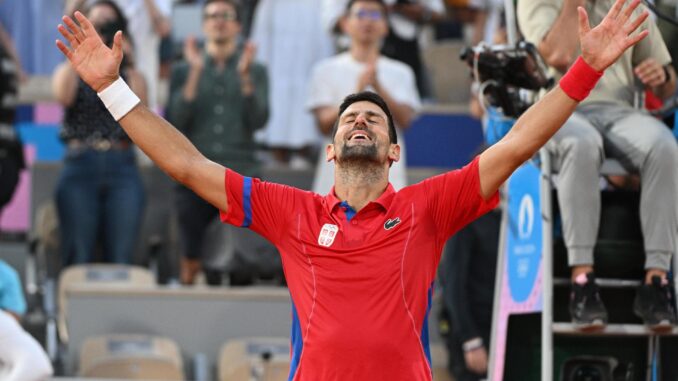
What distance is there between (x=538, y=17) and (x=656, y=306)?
150cm

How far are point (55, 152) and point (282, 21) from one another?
2248 millimetres

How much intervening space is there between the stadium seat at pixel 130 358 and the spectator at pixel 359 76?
1.60m

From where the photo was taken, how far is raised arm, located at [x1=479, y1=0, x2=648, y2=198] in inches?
209

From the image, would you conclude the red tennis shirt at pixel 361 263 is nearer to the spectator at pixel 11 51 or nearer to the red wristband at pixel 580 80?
the red wristband at pixel 580 80

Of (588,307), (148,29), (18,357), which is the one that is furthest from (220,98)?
(588,307)

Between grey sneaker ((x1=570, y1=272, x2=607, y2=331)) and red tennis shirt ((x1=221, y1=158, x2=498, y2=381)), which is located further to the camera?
grey sneaker ((x1=570, y1=272, x2=607, y2=331))

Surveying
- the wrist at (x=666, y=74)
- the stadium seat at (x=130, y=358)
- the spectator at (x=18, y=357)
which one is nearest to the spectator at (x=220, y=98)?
the stadium seat at (x=130, y=358)

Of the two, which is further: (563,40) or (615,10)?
(563,40)

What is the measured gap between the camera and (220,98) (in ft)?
33.5

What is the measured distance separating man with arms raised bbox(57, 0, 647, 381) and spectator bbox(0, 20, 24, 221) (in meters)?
4.65

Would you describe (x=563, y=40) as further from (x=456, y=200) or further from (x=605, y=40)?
(x=456, y=200)

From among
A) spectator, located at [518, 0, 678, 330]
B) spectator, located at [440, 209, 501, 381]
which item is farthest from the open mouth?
spectator, located at [440, 209, 501, 381]

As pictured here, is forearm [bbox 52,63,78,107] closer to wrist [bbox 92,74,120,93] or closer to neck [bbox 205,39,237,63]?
neck [bbox 205,39,237,63]

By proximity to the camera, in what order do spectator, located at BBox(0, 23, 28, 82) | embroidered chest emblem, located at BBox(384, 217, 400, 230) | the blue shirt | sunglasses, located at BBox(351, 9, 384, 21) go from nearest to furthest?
1. embroidered chest emblem, located at BBox(384, 217, 400, 230)
2. the blue shirt
3. sunglasses, located at BBox(351, 9, 384, 21)
4. spectator, located at BBox(0, 23, 28, 82)
